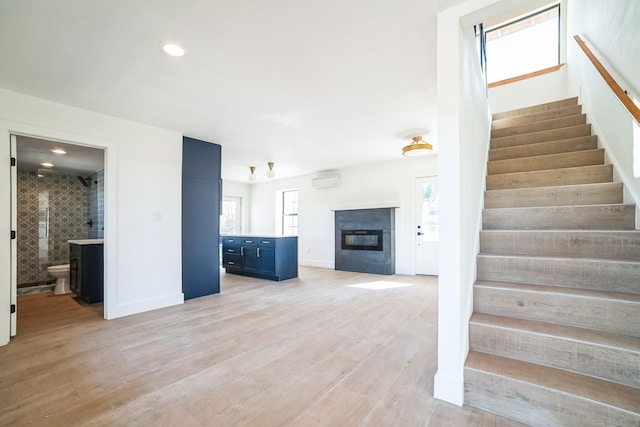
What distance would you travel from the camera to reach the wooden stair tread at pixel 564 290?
1617 millimetres

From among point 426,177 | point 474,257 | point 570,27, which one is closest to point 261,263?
point 426,177

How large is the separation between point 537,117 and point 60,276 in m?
7.50

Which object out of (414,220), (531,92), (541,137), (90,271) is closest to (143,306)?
(90,271)

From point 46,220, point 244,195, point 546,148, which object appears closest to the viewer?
point 546,148

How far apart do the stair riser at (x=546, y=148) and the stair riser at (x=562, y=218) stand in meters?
1.13

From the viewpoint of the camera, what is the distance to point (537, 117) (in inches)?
146

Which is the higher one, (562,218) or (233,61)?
(233,61)

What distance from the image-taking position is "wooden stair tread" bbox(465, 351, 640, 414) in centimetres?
129

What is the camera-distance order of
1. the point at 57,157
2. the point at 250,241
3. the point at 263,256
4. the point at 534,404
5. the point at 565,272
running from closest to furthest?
the point at 534,404
the point at 565,272
the point at 57,157
the point at 263,256
the point at 250,241

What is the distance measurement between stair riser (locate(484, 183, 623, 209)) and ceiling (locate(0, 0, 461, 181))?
48.0 inches

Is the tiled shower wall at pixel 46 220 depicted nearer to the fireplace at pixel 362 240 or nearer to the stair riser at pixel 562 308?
the fireplace at pixel 362 240

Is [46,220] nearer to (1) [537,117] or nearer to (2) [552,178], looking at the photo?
(2) [552,178]

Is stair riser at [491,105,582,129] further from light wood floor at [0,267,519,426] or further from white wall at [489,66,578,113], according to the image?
light wood floor at [0,267,519,426]

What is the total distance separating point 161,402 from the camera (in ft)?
5.54
